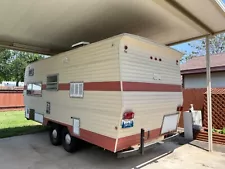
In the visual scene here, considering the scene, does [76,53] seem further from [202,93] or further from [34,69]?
[202,93]

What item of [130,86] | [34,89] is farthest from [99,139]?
[34,89]

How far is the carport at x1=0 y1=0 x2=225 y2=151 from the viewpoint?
4230mm

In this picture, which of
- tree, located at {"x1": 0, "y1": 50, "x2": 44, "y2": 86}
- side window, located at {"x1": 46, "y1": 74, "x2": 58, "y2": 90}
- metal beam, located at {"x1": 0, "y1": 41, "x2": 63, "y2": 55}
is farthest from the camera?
tree, located at {"x1": 0, "y1": 50, "x2": 44, "y2": 86}

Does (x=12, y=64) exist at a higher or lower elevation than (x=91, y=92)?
higher

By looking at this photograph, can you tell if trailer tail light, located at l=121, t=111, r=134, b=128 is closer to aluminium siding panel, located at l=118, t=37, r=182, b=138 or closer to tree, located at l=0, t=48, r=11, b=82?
aluminium siding panel, located at l=118, t=37, r=182, b=138

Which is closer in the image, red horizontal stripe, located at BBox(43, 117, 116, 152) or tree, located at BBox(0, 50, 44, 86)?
red horizontal stripe, located at BBox(43, 117, 116, 152)

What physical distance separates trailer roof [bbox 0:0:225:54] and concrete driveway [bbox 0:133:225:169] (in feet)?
11.0

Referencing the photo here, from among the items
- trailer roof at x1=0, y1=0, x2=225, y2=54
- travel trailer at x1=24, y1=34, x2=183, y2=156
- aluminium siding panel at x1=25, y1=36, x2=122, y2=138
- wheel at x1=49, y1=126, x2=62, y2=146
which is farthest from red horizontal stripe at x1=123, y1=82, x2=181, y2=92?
wheel at x1=49, y1=126, x2=62, y2=146

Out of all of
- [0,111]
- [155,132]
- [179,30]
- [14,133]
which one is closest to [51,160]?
[155,132]

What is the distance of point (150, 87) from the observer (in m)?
4.44

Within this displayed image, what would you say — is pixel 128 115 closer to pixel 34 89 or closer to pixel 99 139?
pixel 99 139

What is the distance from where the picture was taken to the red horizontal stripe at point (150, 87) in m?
3.92

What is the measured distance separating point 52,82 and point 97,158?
260 centimetres

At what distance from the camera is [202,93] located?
8.98 metres
